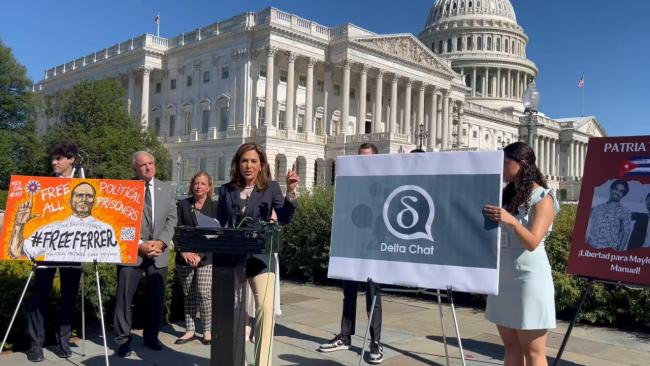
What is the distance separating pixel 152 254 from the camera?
260 inches

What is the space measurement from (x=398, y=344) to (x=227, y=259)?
346 cm

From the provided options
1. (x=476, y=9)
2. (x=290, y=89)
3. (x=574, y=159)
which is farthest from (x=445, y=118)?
(x=574, y=159)

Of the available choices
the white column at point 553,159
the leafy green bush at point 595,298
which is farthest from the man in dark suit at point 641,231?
the white column at point 553,159

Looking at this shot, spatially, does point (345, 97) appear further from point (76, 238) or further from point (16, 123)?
point (76, 238)

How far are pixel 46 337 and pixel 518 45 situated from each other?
125 metres

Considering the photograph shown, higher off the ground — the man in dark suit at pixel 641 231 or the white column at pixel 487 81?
the white column at pixel 487 81

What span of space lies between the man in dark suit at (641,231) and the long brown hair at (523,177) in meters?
1.45

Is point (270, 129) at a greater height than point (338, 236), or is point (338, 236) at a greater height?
point (270, 129)

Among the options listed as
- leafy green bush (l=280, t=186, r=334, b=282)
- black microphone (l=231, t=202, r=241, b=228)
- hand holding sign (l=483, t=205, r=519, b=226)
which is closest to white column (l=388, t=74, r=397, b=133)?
leafy green bush (l=280, t=186, r=334, b=282)

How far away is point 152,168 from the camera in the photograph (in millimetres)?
6816

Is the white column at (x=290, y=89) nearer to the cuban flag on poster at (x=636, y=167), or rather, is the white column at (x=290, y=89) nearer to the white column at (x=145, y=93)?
the white column at (x=145, y=93)

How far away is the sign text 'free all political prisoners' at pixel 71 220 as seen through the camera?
6.12 meters

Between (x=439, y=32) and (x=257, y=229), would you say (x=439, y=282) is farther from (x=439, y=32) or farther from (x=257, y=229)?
(x=439, y=32)

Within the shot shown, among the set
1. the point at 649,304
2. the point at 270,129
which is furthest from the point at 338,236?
the point at 270,129
